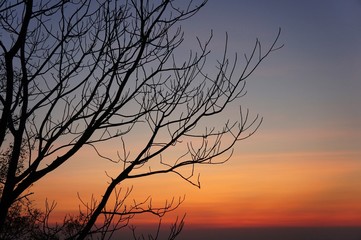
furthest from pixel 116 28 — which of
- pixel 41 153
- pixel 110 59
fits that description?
pixel 41 153

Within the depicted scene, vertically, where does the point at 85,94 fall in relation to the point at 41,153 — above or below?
above

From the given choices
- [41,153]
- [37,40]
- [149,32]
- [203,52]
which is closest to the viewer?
[41,153]

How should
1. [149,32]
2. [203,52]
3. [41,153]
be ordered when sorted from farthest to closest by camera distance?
[203,52] < [149,32] < [41,153]

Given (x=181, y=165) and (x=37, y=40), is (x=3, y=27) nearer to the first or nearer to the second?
(x=37, y=40)

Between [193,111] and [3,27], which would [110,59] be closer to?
[193,111]

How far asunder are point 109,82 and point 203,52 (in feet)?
3.47

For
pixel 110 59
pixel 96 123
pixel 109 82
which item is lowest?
pixel 96 123

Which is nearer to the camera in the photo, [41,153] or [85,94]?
[41,153]

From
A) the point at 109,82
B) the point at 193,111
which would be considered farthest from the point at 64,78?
the point at 193,111

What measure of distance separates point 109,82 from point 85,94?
1.52 ft

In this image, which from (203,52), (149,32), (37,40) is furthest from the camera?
(37,40)

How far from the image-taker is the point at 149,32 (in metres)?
4.18

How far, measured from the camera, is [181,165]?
4.02 m

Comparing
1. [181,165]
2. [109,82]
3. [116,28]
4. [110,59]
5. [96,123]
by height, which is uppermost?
[116,28]
